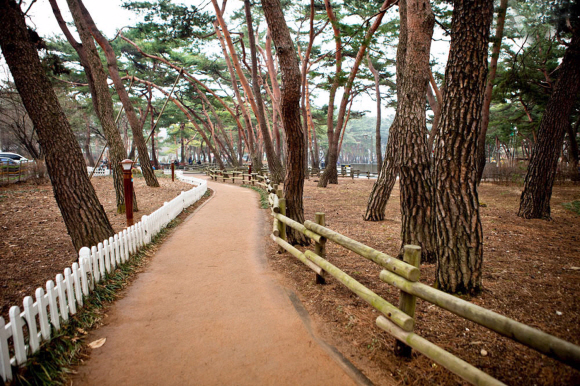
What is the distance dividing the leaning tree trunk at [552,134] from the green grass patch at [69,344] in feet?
30.9

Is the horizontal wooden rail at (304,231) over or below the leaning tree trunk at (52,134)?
below

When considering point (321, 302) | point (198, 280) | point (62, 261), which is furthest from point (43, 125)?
point (321, 302)

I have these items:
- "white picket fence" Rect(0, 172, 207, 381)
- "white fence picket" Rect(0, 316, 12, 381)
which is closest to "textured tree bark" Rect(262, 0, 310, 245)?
"white picket fence" Rect(0, 172, 207, 381)

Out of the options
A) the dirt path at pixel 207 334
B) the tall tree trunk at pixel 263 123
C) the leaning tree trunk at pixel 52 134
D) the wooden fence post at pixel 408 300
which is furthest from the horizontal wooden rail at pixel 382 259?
the tall tree trunk at pixel 263 123

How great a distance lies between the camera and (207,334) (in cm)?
343

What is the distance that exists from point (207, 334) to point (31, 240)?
5.65m

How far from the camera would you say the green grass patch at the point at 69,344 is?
265 cm

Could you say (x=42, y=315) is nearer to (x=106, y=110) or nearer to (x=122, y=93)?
(x=106, y=110)

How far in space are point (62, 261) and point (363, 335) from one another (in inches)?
204

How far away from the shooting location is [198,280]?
4.93m

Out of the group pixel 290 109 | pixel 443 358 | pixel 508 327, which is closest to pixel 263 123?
pixel 290 109

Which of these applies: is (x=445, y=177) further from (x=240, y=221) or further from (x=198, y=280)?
(x=240, y=221)

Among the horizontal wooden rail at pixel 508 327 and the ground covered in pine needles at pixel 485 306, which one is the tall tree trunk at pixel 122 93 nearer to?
the ground covered in pine needles at pixel 485 306

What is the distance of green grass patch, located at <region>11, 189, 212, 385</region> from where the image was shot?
2.65 meters
